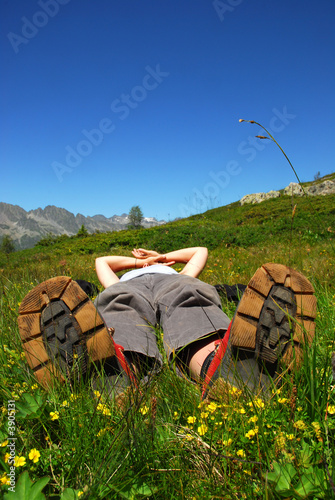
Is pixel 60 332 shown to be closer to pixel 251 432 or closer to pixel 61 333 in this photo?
pixel 61 333

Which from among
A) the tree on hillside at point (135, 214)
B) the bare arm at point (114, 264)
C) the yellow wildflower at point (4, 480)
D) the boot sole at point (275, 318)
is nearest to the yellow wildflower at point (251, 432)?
the boot sole at point (275, 318)

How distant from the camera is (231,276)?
195 inches

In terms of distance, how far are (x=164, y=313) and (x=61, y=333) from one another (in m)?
0.96

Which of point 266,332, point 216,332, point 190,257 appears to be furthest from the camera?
point 190,257

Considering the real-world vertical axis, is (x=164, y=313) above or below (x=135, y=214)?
below

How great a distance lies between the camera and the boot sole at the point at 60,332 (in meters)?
1.65

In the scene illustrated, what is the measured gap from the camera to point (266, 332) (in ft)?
5.37

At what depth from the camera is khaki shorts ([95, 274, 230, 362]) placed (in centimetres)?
210

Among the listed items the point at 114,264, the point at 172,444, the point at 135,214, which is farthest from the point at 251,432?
the point at 135,214

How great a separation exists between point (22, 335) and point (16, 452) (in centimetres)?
66

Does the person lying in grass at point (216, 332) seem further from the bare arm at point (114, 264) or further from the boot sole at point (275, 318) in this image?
the bare arm at point (114, 264)

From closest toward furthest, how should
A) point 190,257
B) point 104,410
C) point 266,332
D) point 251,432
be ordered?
point 251,432
point 104,410
point 266,332
point 190,257

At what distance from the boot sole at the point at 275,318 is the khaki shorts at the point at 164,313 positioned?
15.9 inches

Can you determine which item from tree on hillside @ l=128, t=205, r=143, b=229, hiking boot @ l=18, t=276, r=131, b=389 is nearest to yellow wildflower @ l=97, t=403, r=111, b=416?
hiking boot @ l=18, t=276, r=131, b=389
